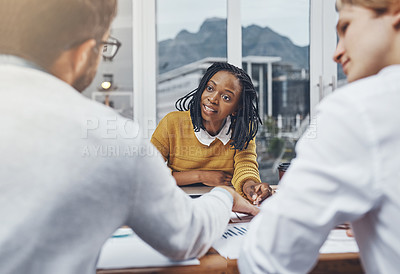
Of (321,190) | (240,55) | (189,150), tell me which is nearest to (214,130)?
(189,150)

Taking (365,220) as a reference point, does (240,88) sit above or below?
above

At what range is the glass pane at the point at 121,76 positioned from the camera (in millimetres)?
2873

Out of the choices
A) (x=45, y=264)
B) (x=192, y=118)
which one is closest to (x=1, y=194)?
(x=45, y=264)

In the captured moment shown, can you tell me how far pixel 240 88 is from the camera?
206cm

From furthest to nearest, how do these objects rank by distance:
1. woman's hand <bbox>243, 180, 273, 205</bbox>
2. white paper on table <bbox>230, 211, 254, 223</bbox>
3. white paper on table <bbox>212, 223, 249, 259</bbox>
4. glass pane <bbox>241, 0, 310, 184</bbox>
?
glass pane <bbox>241, 0, 310, 184</bbox> < woman's hand <bbox>243, 180, 273, 205</bbox> < white paper on table <bbox>230, 211, 254, 223</bbox> < white paper on table <bbox>212, 223, 249, 259</bbox>

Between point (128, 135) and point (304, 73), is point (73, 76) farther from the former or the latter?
point (304, 73)

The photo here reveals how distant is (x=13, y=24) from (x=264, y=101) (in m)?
2.95

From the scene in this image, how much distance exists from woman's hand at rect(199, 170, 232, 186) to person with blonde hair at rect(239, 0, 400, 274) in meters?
1.24

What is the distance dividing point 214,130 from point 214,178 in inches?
12.2

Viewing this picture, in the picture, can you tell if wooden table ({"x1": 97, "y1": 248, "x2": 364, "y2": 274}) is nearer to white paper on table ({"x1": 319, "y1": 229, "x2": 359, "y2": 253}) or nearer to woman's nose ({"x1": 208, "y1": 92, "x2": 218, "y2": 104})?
white paper on table ({"x1": 319, "y1": 229, "x2": 359, "y2": 253})

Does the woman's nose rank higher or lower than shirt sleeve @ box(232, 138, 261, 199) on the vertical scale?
higher

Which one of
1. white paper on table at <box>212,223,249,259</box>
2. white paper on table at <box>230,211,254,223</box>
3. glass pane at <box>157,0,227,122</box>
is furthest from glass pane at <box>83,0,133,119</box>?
white paper on table at <box>212,223,249,259</box>

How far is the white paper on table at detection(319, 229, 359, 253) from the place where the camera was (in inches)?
34.4

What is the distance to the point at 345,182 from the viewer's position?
1.64ft
